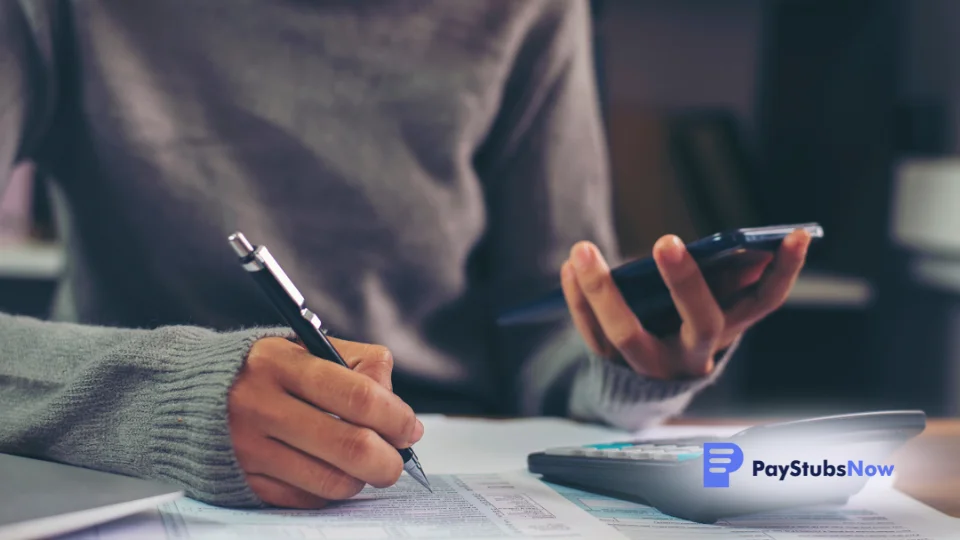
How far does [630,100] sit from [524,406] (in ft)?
3.03

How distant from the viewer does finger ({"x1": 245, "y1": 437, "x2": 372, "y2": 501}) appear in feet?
1.16

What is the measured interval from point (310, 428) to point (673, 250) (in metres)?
0.19

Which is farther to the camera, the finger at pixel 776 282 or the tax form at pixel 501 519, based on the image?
the finger at pixel 776 282

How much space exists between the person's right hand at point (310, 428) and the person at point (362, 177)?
17 centimetres

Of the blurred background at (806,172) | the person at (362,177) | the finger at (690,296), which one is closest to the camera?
the finger at (690,296)

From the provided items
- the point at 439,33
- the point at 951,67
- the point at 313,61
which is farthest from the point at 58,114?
the point at 951,67

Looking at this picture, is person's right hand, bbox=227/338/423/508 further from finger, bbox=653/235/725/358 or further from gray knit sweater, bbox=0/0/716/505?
gray knit sweater, bbox=0/0/716/505

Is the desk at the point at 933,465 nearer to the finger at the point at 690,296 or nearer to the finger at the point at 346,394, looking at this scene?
the finger at the point at 690,296

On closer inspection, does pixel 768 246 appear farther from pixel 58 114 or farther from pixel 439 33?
pixel 58 114

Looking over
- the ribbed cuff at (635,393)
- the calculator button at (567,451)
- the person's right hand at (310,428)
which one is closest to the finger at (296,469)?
the person's right hand at (310,428)

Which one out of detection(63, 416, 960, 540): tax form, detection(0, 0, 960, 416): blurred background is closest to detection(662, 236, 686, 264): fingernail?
detection(63, 416, 960, 540): tax form

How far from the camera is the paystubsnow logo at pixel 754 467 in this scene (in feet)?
1.22

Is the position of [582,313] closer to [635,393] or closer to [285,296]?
[635,393]

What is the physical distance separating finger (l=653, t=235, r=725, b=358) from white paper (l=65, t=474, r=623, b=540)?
0.12m
